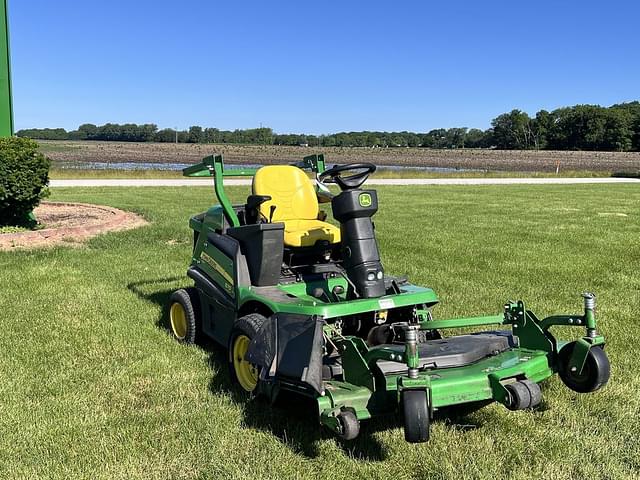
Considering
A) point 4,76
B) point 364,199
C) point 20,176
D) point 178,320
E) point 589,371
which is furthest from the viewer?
point 4,76

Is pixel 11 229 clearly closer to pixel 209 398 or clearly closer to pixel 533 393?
pixel 209 398

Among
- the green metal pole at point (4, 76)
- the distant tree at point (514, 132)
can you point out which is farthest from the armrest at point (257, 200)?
the distant tree at point (514, 132)

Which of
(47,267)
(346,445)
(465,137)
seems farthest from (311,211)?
(465,137)

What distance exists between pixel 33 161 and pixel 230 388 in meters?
6.72

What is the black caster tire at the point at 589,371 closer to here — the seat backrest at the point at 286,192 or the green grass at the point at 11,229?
the seat backrest at the point at 286,192

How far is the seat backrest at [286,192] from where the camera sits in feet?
15.2

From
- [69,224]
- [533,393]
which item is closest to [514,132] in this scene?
[69,224]

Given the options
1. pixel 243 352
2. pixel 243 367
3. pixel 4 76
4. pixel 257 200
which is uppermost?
pixel 4 76

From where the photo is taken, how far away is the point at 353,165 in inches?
148

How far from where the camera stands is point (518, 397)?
8.83 feet

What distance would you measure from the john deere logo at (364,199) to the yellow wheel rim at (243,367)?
1.06 m

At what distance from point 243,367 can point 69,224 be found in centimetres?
754

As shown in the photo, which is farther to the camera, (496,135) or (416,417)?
(496,135)

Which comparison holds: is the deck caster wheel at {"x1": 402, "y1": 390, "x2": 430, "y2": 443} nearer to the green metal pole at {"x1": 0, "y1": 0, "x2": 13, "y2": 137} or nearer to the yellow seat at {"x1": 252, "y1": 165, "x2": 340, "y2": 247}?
the yellow seat at {"x1": 252, "y1": 165, "x2": 340, "y2": 247}
